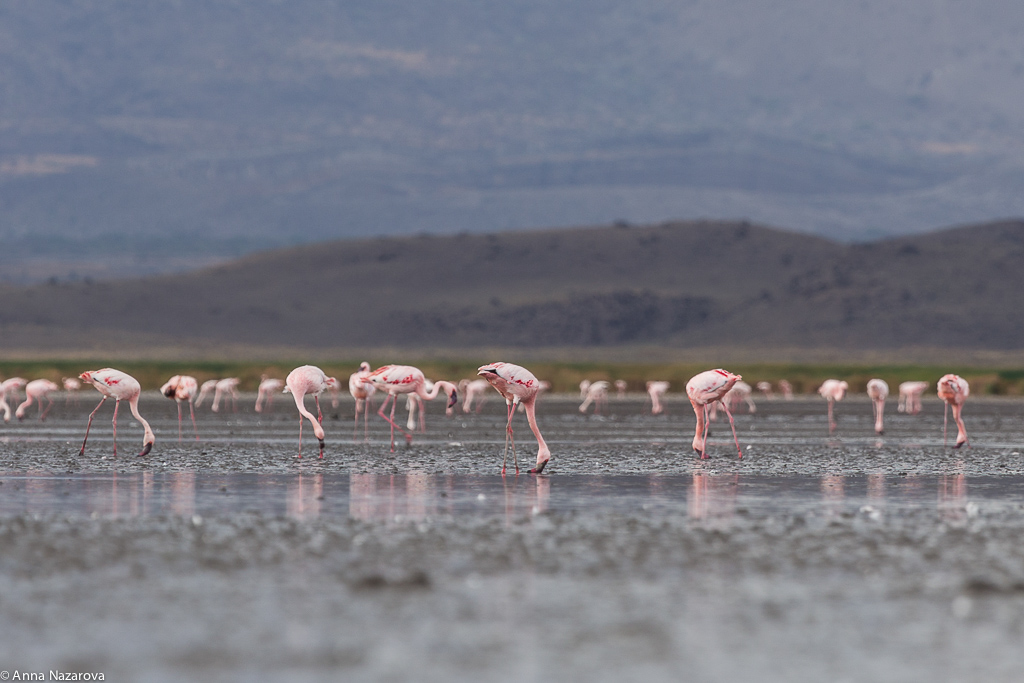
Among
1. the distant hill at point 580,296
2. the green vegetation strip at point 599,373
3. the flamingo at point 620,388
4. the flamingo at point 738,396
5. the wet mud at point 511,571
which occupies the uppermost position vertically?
the distant hill at point 580,296

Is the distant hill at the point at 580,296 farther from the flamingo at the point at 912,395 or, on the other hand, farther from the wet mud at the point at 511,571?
the wet mud at the point at 511,571

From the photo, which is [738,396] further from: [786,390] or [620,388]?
[786,390]

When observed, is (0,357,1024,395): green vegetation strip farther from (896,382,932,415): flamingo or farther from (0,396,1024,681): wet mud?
(0,396,1024,681): wet mud

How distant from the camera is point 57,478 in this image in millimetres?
21312

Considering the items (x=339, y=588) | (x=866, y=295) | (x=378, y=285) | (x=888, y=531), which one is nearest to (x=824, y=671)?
(x=339, y=588)

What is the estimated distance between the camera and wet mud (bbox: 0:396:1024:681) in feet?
32.6

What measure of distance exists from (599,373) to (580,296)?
196ft

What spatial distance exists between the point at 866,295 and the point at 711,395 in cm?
9784

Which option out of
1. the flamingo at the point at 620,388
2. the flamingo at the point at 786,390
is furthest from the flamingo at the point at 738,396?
the flamingo at the point at 786,390

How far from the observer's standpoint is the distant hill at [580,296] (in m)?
117

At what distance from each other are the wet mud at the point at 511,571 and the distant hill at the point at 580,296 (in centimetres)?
9289

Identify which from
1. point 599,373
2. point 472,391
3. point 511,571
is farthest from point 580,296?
point 511,571

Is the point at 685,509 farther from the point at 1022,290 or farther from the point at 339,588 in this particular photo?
the point at 1022,290

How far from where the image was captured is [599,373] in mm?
68500
